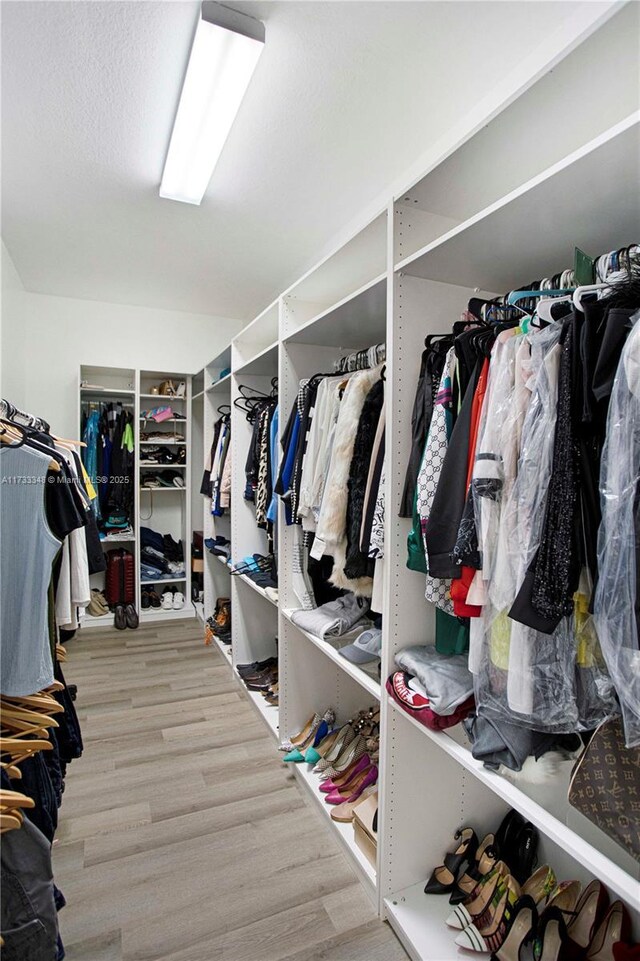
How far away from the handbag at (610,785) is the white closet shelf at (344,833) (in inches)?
40.2

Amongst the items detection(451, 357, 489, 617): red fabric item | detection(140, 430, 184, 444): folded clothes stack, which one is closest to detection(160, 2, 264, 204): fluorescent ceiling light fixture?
detection(451, 357, 489, 617): red fabric item

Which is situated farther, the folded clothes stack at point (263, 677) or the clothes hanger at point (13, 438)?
the folded clothes stack at point (263, 677)

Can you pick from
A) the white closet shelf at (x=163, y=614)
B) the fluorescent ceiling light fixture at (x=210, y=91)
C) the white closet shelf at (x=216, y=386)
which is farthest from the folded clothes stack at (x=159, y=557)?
the fluorescent ceiling light fixture at (x=210, y=91)

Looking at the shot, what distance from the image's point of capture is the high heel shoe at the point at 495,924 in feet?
4.47

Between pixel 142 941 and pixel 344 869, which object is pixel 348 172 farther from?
pixel 142 941

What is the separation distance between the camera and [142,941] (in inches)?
57.5

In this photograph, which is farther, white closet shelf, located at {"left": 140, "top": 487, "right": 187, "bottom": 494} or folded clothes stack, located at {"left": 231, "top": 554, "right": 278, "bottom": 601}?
white closet shelf, located at {"left": 140, "top": 487, "right": 187, "bottom": 494}

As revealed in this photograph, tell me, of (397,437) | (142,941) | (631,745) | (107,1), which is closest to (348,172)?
(107,1)

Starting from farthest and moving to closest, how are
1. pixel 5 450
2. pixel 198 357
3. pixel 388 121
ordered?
pixel 198 357 → pixel 388 121 → pixel 5 450

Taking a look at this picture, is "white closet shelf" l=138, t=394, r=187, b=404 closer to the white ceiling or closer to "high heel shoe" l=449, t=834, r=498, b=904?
the white ceiling

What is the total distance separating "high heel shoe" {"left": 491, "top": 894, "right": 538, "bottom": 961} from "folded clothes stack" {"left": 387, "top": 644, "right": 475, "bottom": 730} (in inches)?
24.5

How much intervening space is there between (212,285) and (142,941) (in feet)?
12.7

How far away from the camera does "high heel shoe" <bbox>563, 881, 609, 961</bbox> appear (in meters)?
1.27

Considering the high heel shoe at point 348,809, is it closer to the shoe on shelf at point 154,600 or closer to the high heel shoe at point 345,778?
the high heel shoe at point 345,778
